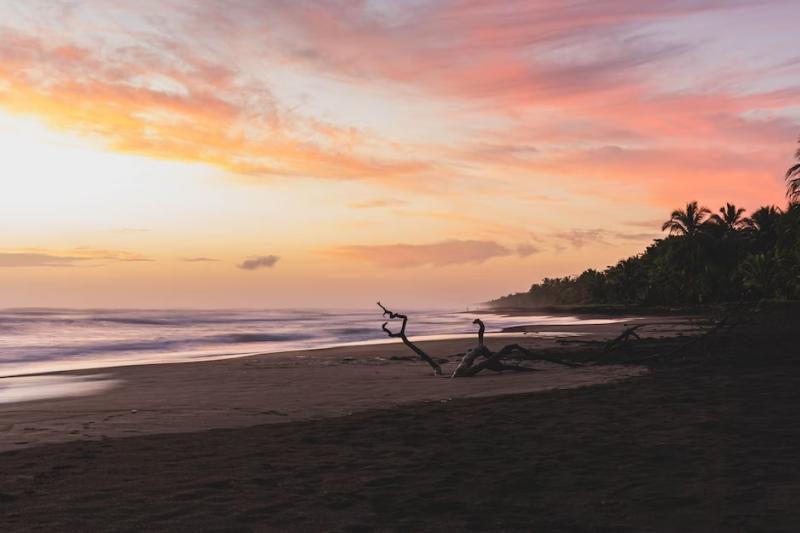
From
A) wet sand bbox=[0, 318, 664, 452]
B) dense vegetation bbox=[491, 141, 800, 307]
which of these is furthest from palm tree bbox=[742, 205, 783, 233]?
wet sand bbox=[0, 318, 664, 452]

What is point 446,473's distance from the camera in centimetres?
693

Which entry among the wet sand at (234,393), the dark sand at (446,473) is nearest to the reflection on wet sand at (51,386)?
the wet sand at (234,393)

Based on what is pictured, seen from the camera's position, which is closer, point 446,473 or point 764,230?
point 446,473

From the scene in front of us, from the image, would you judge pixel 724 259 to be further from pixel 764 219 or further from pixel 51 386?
pixel 51 386

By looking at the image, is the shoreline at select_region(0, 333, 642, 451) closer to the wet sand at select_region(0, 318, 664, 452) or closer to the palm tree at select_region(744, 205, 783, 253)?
the wet sand at select_region(0, 318, 664, 452)

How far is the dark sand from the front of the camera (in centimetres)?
546

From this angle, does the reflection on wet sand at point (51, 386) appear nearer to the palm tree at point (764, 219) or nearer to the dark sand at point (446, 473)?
the dark sand at point (446, 473)

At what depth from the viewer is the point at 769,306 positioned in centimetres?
5191

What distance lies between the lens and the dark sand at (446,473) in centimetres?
546

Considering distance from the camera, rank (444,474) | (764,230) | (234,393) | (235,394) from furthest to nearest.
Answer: (764,230) < (234,393) < (235,394) < (444,474)

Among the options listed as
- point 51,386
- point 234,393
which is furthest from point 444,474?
point 51,386

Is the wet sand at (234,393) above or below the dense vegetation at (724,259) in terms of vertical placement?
below

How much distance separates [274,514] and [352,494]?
85cm

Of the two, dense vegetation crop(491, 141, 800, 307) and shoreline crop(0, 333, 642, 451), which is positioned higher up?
dense vegetation crop(491, 141, 800, 307)
